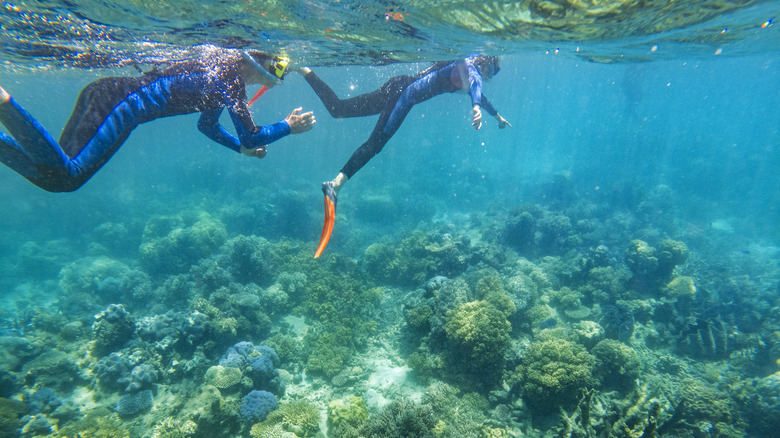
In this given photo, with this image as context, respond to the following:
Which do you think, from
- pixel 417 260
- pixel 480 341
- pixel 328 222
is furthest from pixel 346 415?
pixel 417 260

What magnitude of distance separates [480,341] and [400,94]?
18.2ft

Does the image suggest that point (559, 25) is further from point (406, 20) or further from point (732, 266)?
point (732, 266)

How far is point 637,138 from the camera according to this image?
163ft

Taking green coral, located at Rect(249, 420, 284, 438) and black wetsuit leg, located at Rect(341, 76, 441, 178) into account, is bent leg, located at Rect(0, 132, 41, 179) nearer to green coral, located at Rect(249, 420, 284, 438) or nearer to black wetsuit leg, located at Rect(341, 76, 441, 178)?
black wetsuit leg, located at Rect(341, 76, 441, 178)

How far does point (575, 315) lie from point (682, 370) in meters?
2.37

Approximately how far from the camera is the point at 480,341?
19.6 feet

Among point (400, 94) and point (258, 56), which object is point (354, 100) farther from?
point (258, 56)

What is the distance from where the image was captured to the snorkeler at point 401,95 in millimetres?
5703

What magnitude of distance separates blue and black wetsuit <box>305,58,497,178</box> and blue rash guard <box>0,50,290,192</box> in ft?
7.10

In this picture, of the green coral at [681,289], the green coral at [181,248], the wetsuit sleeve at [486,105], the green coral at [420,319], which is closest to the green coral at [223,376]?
the green coral at [420,319]

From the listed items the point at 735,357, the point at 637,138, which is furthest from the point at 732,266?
the point at 637,138

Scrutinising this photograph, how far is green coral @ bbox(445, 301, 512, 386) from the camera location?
235 inches

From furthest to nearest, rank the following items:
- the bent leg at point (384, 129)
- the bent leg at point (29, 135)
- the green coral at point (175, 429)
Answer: the bent leg at point (384, 129) < the green coral at point (175, 429) < the bent leg at point (29, 135)

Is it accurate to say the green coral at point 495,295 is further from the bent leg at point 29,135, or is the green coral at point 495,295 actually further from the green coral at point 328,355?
the bent leg at point 29,135
